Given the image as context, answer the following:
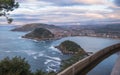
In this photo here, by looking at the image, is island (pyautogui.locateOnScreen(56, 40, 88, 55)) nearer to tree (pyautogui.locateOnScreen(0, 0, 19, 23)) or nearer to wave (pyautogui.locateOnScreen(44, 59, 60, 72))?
wave (pyautogui.locateOnScreen(44, 59, 60, 72))

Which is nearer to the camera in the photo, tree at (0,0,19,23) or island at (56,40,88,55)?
tree at (0,0,19,23)

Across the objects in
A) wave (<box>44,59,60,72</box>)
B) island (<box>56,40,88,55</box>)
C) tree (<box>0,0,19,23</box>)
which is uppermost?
tree (<box>0,0,19,23</box>)

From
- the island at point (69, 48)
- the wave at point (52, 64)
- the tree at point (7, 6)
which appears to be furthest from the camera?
the island at point (69, 48)

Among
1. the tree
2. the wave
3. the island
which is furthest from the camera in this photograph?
the island

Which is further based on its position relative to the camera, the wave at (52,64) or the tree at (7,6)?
→ the wave at (52,64)

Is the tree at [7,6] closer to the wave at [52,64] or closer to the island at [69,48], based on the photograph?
the wave at [52,64]

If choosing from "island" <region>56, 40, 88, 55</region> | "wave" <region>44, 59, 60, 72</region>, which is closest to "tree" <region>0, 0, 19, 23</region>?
"wave" <region>44, 59, 60, 72</region>

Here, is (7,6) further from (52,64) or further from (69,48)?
(69,48)

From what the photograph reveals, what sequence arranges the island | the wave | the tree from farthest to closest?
the island < the wave < the tree

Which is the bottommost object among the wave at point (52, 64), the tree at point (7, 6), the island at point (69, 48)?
the island at point (69, 48)

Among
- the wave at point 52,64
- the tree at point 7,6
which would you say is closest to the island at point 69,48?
the wave at point 52,64

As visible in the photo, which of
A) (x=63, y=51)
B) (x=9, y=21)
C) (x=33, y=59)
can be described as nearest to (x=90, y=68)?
(x=9, y=21)

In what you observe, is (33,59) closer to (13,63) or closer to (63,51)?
(63,51)
